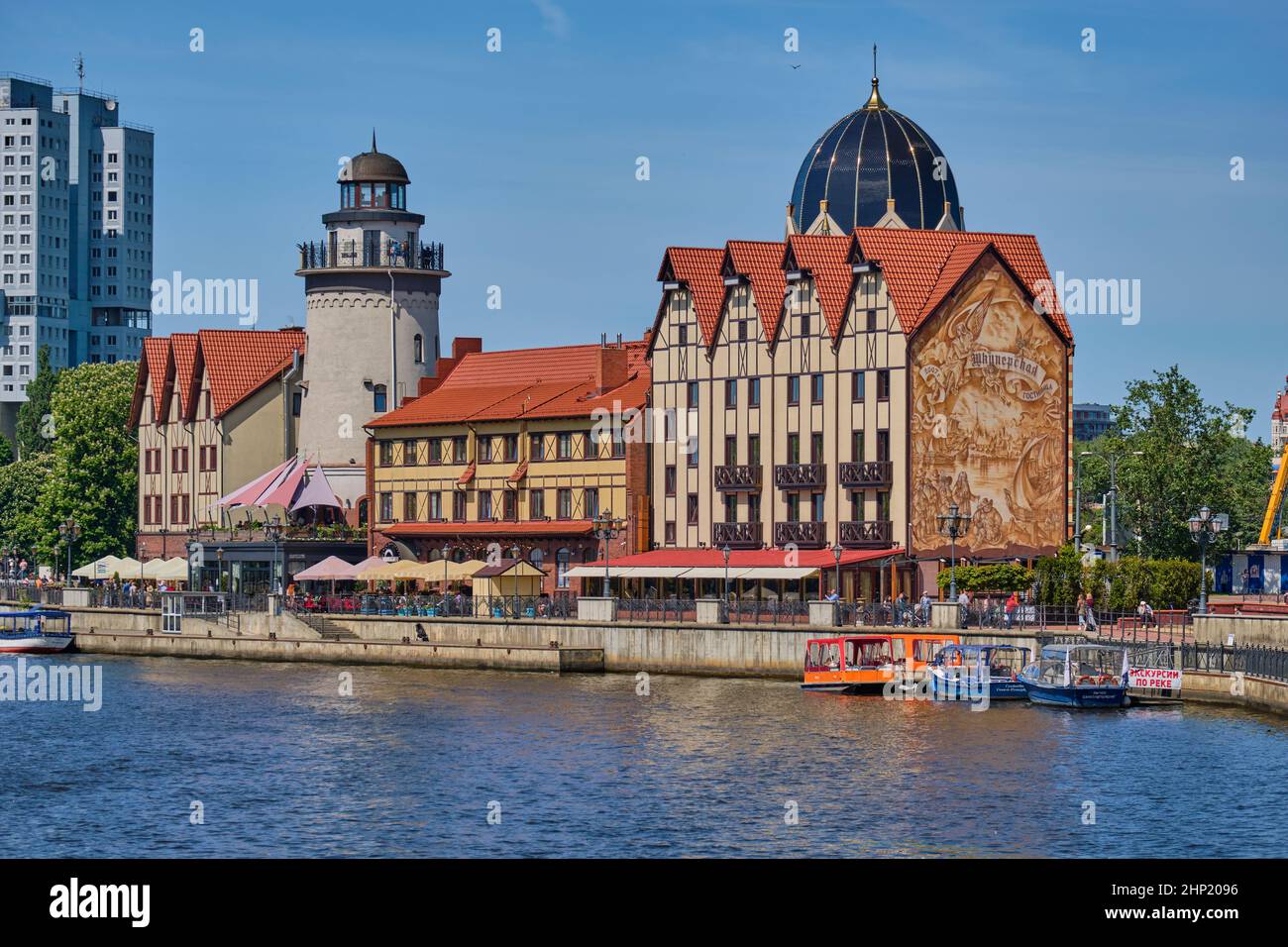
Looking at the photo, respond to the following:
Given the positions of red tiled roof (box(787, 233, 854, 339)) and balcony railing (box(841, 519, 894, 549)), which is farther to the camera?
red tiled roof (box(787, 233, 854, 339))

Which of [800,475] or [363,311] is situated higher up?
[363,311]

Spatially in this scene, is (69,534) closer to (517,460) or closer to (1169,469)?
(517,460)

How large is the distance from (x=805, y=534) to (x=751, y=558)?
8.40ft

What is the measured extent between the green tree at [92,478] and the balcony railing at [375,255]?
92.7 feet

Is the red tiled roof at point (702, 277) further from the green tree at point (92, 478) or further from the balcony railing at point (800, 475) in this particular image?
the green tree at point (92, 478)

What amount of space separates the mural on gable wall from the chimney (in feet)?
72.4

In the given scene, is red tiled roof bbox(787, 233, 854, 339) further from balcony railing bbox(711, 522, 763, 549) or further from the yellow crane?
the yellow crane

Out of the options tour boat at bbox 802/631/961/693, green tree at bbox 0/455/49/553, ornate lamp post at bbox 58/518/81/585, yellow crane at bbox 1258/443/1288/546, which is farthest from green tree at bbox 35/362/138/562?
tour boat at bbox 802/631/961/693

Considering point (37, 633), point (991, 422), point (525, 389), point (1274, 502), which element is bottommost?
point (37, 633)

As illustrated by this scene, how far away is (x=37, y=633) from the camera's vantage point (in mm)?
113688

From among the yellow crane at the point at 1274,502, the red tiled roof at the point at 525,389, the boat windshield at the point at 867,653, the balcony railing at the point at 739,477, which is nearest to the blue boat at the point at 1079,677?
the boat windshield at the point at 867,653

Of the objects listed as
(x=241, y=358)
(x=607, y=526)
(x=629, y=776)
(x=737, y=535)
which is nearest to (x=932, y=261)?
(x=737, y=535)

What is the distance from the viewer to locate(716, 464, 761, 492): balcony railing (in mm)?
102688
